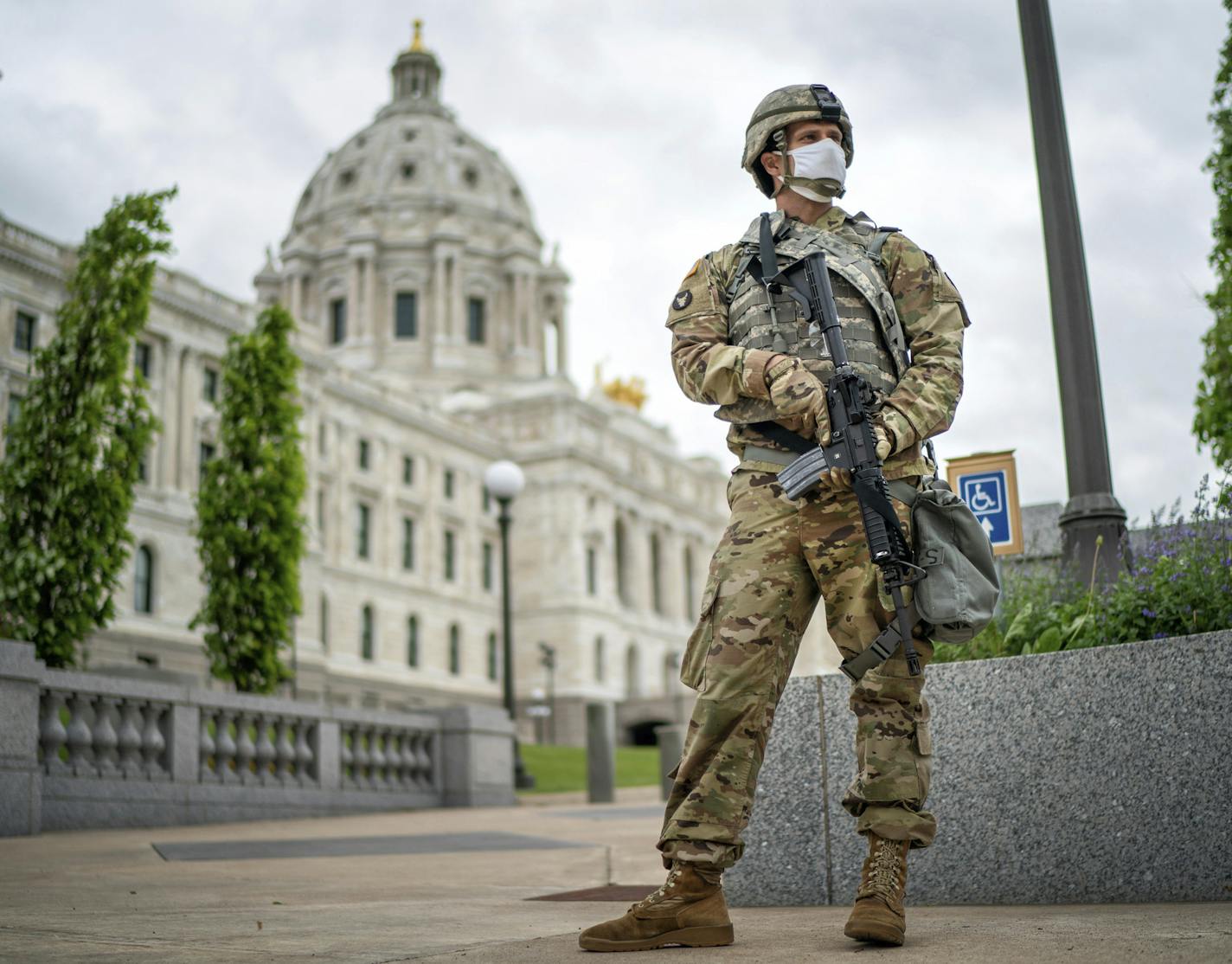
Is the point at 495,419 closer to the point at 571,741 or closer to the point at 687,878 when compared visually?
the point at 571,741

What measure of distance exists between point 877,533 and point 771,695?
1.87ft

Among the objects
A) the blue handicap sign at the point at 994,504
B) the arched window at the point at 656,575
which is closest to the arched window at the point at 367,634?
the arched window at the point at 656,575

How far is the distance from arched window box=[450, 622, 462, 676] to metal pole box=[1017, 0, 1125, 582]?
59964mm

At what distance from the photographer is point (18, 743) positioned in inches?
407

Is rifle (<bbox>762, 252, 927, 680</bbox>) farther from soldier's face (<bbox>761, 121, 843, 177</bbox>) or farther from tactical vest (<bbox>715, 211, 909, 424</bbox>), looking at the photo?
soldier's face (<bbox>761, 121, 843, 177</bbox>)

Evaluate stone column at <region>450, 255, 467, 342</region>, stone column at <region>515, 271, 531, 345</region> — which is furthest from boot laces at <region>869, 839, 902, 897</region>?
stone column at <region>515, 271, 531, 345</region>

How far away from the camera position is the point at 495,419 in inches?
2889

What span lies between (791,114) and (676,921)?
2.44 meters

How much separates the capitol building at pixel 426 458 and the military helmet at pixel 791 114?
27.3m

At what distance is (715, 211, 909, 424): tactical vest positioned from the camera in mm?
4145

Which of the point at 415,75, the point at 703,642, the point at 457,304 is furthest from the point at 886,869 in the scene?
the point at 415,75

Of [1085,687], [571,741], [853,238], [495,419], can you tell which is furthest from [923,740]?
[495,419]

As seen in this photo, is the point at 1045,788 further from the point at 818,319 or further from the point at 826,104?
the point at 826,104

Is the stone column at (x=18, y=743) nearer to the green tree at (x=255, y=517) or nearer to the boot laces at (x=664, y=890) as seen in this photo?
the boot laces at (x=664, y=890)
